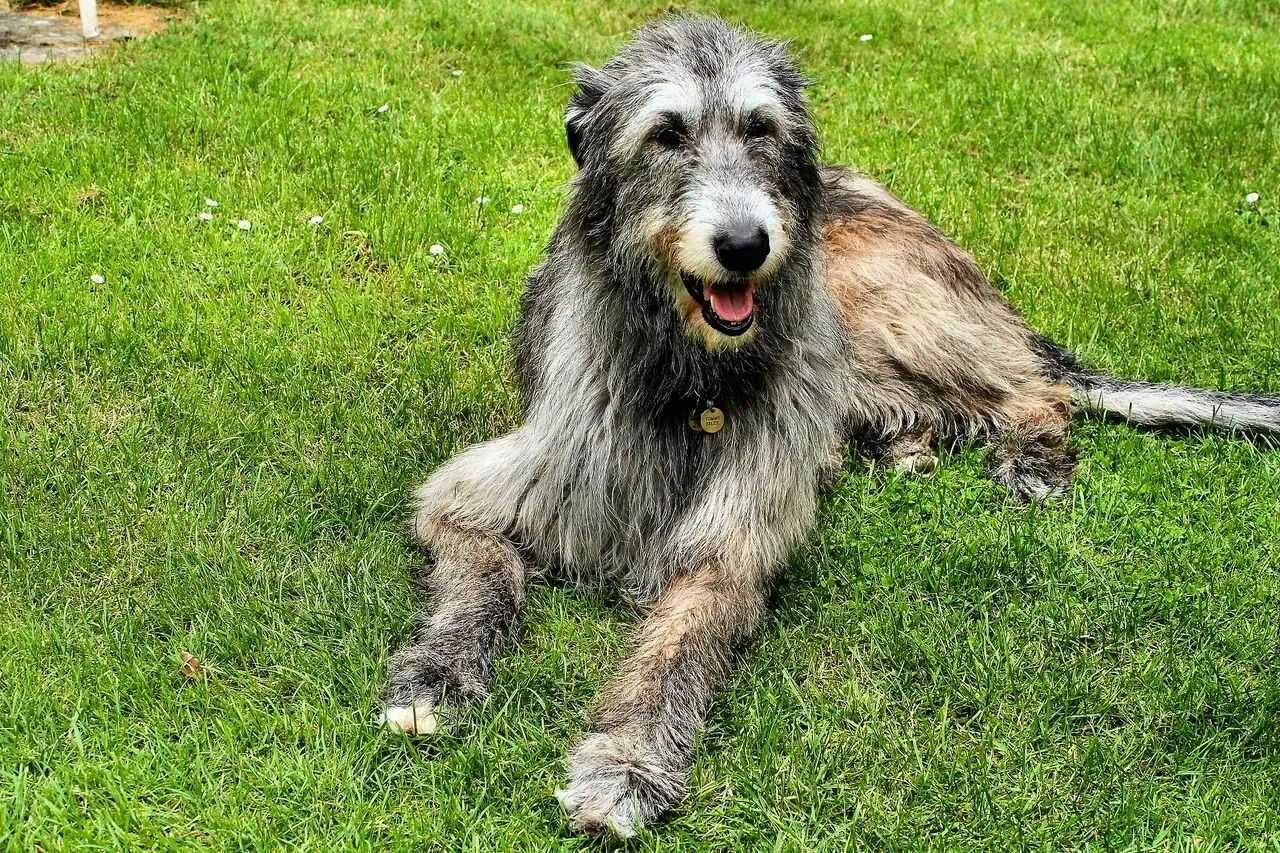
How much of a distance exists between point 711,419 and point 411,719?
1.25m

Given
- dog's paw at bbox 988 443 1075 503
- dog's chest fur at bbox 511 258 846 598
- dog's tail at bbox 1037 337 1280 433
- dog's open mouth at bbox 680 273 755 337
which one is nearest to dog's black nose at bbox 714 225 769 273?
dog's open mouth at bbox 680 273 755 337

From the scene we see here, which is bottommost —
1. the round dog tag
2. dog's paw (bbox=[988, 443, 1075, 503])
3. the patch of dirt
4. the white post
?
dog's paw (bbox=[988, 443, 1075, 503])

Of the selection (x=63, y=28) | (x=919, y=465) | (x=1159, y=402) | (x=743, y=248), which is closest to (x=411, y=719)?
(x=743, y=248)

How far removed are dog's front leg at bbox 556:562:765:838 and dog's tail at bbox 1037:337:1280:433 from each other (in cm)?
196

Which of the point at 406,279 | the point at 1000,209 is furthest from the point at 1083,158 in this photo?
the point at 406,279

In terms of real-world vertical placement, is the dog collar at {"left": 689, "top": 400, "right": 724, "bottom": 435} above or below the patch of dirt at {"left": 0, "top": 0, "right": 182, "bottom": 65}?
above

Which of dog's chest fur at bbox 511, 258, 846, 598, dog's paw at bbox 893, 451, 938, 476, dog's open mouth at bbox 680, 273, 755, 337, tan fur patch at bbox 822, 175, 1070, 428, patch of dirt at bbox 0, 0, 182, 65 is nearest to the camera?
dog's open mouth at bbox 680, 273, 755, 337

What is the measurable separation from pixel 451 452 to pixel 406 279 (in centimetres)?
136

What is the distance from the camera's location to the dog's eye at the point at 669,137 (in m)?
3.46

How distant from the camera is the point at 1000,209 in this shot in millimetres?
6469

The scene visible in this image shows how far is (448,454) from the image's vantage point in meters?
4.58

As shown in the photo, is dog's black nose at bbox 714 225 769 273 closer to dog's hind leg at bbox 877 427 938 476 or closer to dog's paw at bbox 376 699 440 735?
dog's paw at bbox 376 699 440 735

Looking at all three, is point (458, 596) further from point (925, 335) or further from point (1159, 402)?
point (1159, 402)

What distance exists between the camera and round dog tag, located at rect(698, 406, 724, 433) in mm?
3764
